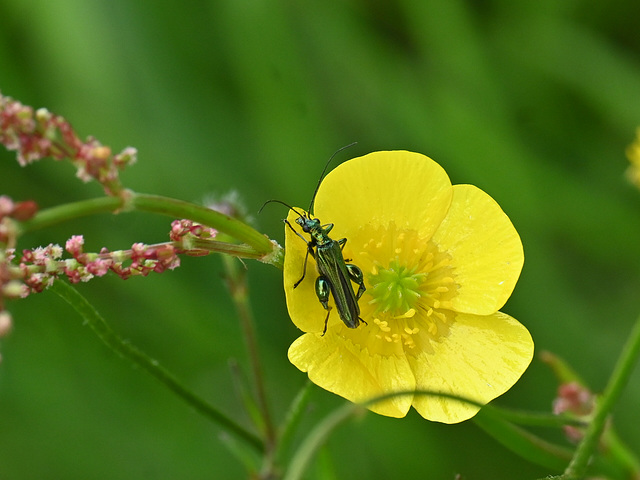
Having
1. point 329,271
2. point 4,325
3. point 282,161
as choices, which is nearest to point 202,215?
point 4,325

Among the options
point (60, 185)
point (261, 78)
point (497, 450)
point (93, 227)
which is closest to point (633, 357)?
point (497, 450)

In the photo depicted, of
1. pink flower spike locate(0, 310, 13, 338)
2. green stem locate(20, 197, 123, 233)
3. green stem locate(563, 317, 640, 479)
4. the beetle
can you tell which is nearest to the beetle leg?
the beetle

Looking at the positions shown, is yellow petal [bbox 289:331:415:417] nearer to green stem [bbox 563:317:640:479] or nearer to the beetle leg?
the beetle leg

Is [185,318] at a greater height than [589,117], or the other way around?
[589,117]

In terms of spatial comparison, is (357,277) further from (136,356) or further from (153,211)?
(153,211)

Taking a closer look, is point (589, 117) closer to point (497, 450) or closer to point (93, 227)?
point (497, 450)

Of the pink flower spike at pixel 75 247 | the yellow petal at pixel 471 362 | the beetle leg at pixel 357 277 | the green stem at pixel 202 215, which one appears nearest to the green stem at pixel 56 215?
the green stem at pixel 202 215

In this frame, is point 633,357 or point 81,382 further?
point 81,382
